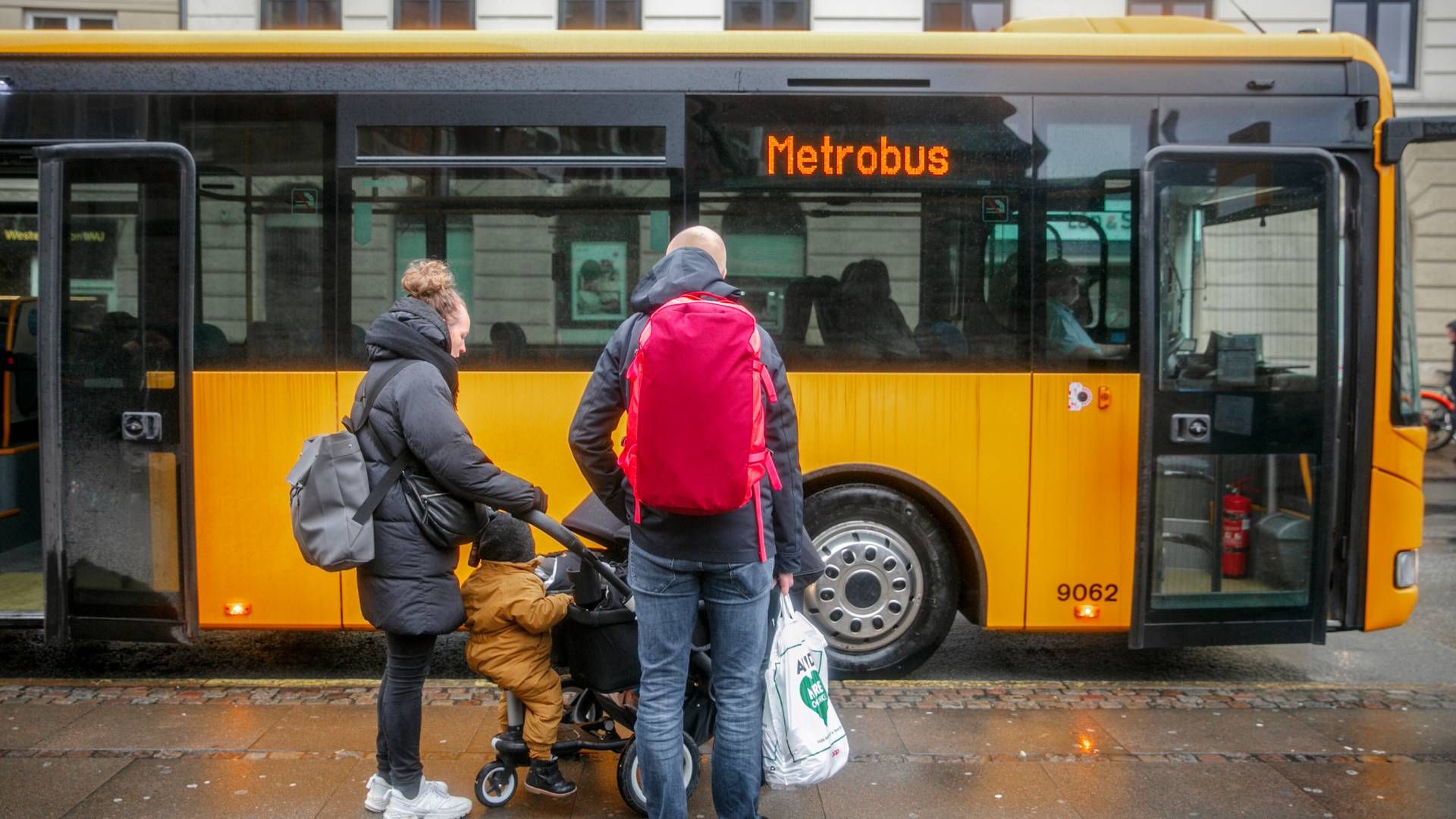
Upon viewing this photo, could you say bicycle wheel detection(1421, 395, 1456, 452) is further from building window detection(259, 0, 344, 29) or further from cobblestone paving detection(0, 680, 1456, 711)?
building window detection(259, 0, 344, 29)

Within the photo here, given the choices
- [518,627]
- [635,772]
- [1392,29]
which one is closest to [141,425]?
[518,627]

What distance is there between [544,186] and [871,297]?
1.62 m

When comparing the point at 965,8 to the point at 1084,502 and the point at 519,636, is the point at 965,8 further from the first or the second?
the point at 519,636

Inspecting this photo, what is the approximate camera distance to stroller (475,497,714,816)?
4324mm

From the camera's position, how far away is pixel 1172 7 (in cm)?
1983

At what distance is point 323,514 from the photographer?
13.1ft

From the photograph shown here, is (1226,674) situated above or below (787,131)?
below

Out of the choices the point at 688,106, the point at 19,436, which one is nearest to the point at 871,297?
the point at 688,106

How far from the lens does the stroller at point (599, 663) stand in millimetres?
4324

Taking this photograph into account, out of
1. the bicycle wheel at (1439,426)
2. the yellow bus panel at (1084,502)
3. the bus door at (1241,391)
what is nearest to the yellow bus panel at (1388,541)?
the bus door at (1241,391)

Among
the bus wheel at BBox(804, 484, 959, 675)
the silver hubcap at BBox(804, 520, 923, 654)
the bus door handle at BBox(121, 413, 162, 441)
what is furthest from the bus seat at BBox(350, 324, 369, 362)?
the silver hubcap at BBox(804, 520, 923, 654)

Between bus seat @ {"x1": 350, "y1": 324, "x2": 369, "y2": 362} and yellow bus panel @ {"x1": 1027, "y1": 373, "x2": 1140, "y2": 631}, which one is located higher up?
bus seat @ {"x1": 350, "y1": 324, "x2": 369, "y2": 362}

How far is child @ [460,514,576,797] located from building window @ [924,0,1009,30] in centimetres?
1628

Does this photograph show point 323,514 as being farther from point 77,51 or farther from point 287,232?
point 77,51
